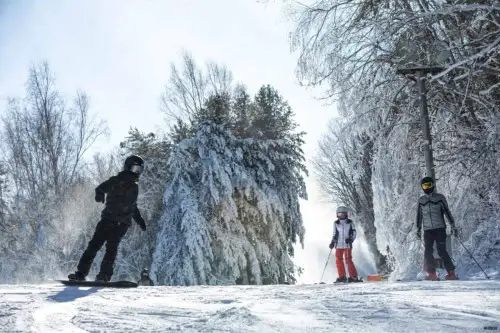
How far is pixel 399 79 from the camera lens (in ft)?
42.5

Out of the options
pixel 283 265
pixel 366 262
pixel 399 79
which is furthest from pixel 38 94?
pixel 366 262

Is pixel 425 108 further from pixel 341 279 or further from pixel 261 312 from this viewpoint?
pixel 261 312

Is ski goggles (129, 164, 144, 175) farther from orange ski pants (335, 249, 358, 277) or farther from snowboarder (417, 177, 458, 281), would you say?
snowboarder (417, 177, 458, 281)

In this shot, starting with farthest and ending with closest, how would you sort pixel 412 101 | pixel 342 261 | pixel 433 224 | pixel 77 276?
pixel 412 101 < pixel 342 261 < pixel 433 224 < pixel 77 276

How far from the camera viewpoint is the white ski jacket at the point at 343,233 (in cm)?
966

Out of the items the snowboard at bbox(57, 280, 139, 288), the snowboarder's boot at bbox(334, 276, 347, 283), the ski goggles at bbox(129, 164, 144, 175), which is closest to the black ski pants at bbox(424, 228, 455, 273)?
the snowboarder's boot at bbox(334, 276, 347, 283)

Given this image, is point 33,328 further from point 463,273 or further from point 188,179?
point 188,179

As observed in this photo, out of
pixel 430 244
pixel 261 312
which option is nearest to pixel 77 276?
pixel 261 312

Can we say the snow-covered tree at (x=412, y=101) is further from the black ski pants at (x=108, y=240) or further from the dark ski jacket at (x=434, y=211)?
the black ski pants at (x=108, y=240)

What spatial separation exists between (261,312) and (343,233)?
264 inches

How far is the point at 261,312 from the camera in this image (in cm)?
320

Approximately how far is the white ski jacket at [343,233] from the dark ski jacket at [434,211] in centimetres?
147

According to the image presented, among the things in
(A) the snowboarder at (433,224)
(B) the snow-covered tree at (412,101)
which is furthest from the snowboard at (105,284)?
(B) the snow-covered tree at (412,101)

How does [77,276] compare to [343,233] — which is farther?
[343,233]
